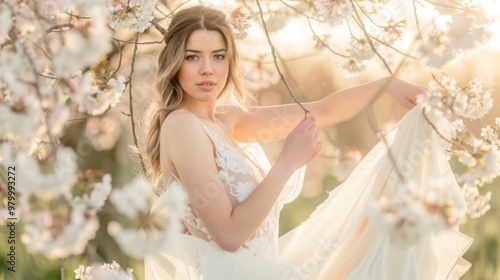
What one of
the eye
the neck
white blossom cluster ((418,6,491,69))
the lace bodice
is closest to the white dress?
the lace bodice

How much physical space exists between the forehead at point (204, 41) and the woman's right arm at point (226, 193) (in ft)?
0.98

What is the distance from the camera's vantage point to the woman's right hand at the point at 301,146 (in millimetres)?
1826

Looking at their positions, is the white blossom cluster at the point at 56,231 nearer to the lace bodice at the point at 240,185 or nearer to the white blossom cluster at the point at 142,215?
the white blossom cluster at the point at 142,215

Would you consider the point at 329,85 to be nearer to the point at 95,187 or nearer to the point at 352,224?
the point at 352,224

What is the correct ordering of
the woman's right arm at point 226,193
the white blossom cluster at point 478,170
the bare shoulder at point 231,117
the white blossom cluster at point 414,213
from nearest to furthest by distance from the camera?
the white blossom cluster at point 414,213, the white blossom cluster at point 478,170, the woman's right arm at point 226,193, the bare shoulder at point 231,117

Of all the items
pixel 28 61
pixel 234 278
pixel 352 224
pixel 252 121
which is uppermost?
pixel 28 61

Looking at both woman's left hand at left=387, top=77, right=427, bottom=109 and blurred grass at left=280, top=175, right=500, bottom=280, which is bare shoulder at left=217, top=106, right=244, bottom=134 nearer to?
woman's left hand at left=387, top=77, right=427, bottom=109

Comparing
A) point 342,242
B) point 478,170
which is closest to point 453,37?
point 478,170

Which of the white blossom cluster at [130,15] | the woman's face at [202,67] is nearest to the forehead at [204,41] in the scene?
the woman's face at [202,67]

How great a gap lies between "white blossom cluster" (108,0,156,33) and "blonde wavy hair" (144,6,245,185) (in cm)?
7

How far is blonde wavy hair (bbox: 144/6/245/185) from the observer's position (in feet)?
6.68

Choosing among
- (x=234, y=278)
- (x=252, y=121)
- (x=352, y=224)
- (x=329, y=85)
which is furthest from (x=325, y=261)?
(x=329, y=85)

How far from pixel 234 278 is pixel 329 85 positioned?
4.91m

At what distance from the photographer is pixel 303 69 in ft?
22.0
